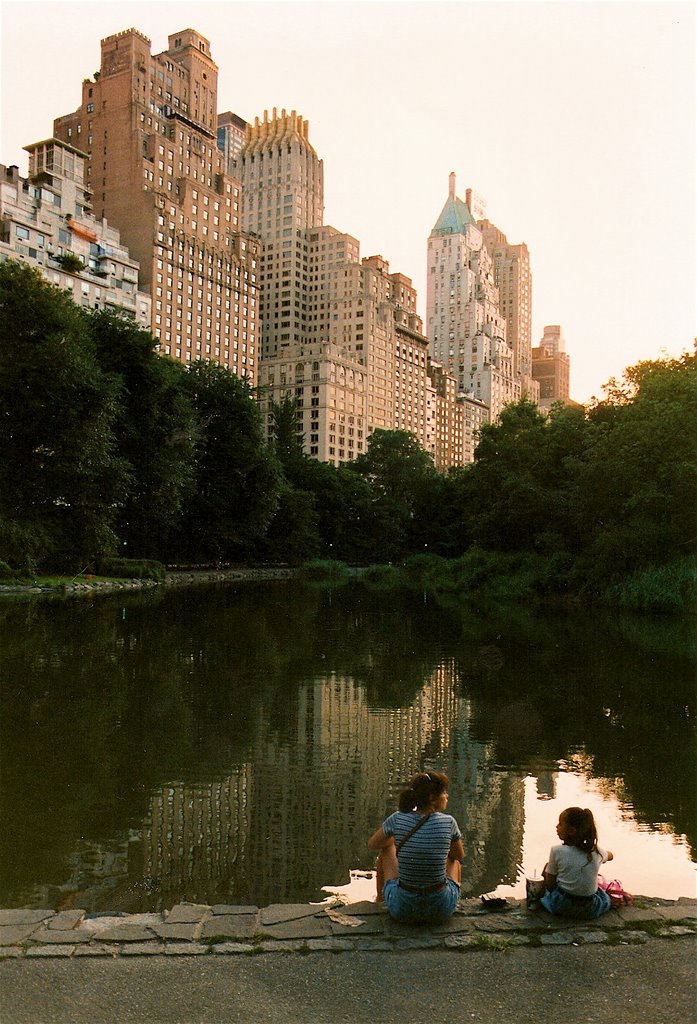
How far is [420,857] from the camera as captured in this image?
5.96 meters

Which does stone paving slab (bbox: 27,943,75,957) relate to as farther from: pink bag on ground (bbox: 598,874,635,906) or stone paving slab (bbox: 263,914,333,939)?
pink bag on ground (bbox: 598,874,635,906)

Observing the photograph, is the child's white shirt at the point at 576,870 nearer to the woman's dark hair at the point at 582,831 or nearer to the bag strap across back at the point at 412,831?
the woman's dark hair at the point at 582,831

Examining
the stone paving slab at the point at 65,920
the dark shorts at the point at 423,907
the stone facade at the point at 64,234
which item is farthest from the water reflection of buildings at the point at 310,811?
the stone facade at the point at 64,234

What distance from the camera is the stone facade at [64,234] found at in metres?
96.8

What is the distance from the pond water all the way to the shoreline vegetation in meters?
10.5

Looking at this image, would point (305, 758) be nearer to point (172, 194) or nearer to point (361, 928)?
point (361, 928)

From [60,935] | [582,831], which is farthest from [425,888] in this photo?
[60,935]

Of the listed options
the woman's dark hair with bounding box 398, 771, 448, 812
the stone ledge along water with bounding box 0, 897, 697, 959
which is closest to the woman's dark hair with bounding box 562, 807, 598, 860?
the stone ledge along water with bounding box 0, 897, 697, 959

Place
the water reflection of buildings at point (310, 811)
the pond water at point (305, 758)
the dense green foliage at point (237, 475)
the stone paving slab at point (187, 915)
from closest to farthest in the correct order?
the stone paving slab at point (187, 915) < the water reflection of buildings at point (310, 811) < the pond water at point (305, 758) < the dense green foliage at point (237, 475)

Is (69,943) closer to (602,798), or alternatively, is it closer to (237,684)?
(602,798)

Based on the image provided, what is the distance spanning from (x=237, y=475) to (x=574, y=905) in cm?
5675

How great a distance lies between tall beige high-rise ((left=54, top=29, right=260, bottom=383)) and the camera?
408 feet

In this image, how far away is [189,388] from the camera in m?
61.7

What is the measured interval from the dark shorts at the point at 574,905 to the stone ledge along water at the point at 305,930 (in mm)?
60
